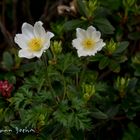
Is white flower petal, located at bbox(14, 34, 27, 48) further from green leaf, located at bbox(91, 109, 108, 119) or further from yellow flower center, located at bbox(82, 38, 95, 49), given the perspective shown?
green leaf, located at bbox(91, 109, 108, 119)

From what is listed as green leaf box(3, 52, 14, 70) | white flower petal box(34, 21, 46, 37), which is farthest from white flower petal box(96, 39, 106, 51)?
green leaf box(3, 52, 14, 70)

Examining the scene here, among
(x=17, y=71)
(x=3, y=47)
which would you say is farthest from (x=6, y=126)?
(x=3, y=47)

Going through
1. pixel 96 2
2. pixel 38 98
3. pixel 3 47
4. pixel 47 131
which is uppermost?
pixel 96 2

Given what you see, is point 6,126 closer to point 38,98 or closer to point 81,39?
point 38,98

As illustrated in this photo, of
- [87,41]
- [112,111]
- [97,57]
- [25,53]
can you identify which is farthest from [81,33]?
[112,111]

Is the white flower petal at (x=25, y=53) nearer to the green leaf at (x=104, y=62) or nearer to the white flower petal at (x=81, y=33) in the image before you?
the white flower petal at (x=81, y=33)

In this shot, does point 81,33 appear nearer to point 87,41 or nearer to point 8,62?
point 87,41

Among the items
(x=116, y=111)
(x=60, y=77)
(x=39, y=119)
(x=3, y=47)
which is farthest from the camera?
(x=3, y=47)
